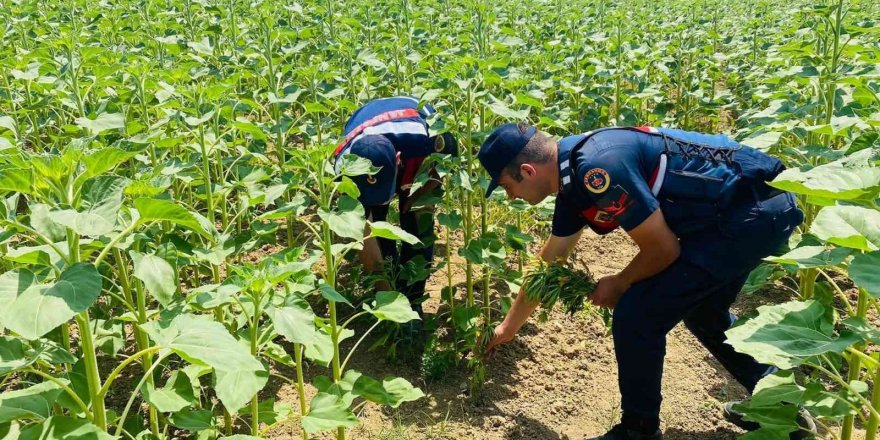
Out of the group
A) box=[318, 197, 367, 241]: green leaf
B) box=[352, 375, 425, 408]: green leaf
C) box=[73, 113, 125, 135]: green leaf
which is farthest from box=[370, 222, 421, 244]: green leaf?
box=[73, 113, 125, 135]: green leaf

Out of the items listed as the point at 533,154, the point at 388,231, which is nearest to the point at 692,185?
the point at 533,154

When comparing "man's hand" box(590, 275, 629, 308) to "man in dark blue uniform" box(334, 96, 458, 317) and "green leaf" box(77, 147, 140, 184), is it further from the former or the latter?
"green leaf" box(77, 147, 140, 184)

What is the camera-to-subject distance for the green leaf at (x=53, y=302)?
1.68 meters

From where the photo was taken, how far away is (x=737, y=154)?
3.37 meters

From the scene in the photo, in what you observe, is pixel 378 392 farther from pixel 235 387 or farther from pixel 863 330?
pixel 863 330

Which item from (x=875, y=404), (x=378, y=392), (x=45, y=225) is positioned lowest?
(x=378, y=392)

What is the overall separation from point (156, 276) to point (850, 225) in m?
2.02

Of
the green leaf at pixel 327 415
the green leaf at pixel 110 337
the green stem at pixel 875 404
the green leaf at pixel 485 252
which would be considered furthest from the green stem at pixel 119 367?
the green leaf at pixel 485 252

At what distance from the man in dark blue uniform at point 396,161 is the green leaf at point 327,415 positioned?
159 cm

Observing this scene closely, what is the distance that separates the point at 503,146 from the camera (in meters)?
3.39

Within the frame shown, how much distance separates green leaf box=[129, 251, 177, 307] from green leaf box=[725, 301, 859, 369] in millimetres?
1710

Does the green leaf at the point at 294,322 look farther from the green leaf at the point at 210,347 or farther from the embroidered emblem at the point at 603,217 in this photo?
the embroidered emblem at the point at 603,217

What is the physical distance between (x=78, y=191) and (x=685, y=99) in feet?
23.8

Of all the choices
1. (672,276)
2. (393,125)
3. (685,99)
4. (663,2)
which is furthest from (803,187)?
(663,2)
